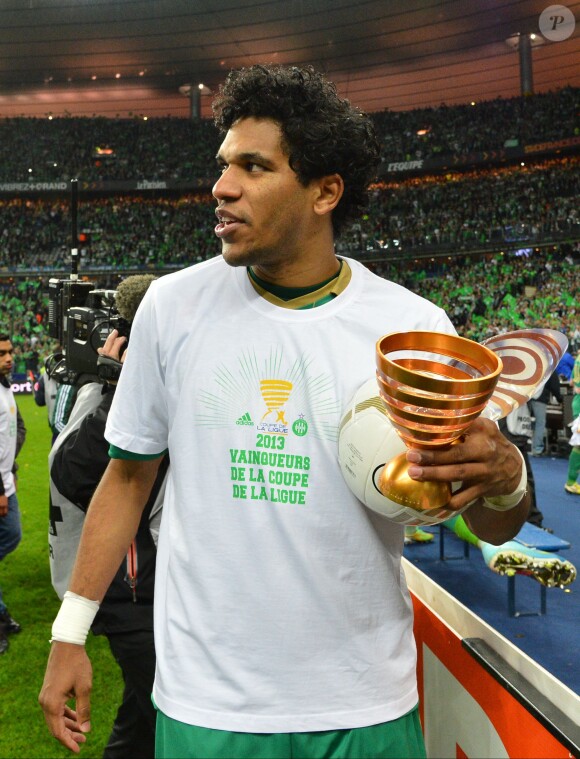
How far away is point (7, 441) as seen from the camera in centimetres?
506

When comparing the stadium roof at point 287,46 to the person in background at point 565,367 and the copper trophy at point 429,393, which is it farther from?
the copper trophy at point 429,393

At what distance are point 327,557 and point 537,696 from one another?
92 centimetres

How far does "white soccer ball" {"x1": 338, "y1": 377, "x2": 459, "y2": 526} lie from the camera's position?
142 centimetres

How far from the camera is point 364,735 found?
5.09 ft

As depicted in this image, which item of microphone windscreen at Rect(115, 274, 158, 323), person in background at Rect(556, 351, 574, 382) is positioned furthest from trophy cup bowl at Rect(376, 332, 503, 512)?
person in background at Rect(556, 351, 574, 382)

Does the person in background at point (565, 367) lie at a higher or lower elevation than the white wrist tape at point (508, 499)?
lower

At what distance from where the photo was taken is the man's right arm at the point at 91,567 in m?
1.66

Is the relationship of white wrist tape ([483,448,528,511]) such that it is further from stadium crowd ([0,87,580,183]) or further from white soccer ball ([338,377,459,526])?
stadium crowd ([0,87,580,183])

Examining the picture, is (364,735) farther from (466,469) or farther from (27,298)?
(27,298)

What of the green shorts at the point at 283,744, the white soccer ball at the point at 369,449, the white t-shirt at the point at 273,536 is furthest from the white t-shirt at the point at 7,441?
the white soccer ball at the point at 369,449

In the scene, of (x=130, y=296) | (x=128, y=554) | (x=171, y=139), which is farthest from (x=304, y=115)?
(x=171, y=139)

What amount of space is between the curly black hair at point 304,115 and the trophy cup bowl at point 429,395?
702mm

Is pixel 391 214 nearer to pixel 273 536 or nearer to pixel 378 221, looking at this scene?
pixel 378 221

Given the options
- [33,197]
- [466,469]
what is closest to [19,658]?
[466,469]
